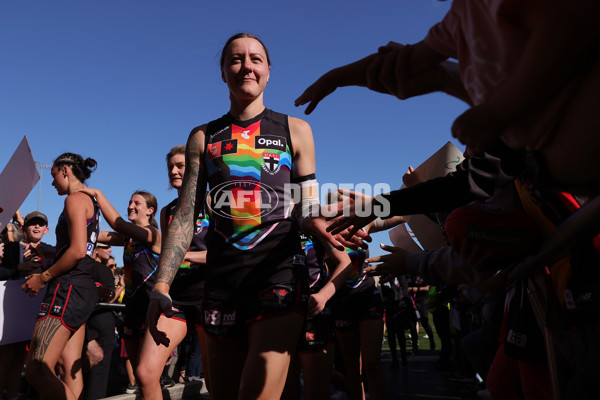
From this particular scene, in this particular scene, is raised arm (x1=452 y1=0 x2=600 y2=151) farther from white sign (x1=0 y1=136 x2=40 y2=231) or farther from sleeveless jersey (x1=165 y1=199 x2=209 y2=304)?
white sign (x1=0 y1=136 x2=40 y2=231)

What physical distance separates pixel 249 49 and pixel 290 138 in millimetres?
580

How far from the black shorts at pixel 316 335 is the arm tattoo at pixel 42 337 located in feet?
7.21

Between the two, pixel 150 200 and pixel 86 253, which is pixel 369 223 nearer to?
pixel 86 253

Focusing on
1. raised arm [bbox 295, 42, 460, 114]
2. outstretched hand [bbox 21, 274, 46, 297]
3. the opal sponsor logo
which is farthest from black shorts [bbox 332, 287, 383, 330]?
raised arm [bbox 295, 42, 460, 114]

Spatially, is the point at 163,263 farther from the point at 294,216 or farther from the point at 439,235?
the point at 439,235

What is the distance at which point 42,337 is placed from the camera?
412 cm

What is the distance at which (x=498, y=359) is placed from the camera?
2.92 m

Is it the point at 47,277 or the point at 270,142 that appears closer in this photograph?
the point at 270,142

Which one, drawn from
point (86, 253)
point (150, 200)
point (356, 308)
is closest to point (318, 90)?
point (86, 253)

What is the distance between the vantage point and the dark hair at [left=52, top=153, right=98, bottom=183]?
4.88 m

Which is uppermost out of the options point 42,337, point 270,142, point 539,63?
point 270,142

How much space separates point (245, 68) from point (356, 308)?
3560 mm

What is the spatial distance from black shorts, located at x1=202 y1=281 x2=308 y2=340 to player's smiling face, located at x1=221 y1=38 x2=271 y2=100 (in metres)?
1.18

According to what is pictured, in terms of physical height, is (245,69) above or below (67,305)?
above
